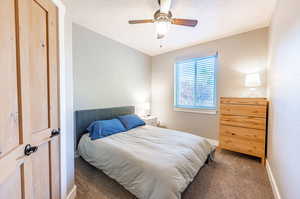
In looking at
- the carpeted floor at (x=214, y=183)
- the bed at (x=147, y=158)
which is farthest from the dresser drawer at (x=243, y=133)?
the bed at (x=147, y=158)

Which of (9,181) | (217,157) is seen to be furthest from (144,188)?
(217,157)

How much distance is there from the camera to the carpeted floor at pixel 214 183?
1592 mm

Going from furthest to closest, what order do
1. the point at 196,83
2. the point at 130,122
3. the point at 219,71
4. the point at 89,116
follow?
the point at 196,83 → the point at 219,71 → the point at 130,122 → the point at 89,116

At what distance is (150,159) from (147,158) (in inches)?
1.6

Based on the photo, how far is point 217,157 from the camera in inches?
100

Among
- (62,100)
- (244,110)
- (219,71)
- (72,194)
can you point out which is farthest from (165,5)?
(72,194)

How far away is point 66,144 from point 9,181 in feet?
2.46

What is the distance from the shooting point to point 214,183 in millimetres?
1804

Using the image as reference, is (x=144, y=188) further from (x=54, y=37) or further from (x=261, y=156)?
(x=261, y=156)

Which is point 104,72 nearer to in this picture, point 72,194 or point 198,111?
point 72,194

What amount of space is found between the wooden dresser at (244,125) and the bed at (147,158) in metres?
0.59

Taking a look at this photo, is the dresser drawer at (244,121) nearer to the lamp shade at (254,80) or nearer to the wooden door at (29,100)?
the lamp shade at (254,80)

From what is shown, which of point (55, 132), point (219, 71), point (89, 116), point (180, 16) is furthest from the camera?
point (219, 71)

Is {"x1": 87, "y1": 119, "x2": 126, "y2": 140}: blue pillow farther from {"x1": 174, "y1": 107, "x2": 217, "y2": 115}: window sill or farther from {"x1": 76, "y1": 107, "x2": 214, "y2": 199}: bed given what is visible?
Result: {"x1": 174, "y1": 107, "x2": 217, "y2": 115}: window sill
